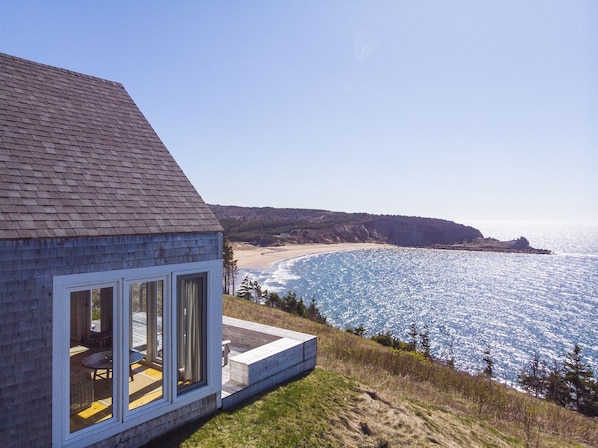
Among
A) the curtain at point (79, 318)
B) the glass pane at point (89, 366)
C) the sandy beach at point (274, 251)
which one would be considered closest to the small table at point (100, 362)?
the glass pane at point (89, 366)

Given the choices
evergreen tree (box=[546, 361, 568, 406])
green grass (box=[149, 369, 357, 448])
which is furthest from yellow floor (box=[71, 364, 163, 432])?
evergreen tree (box=[546, 361, 568, 406])

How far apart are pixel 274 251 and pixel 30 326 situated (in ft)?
263

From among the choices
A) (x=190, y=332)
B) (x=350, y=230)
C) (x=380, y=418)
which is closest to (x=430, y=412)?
(x=380, y=418)

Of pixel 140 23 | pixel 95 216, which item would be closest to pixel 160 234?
pixel 95 216

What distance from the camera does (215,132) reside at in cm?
2477

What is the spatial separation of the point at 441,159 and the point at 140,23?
115 feet

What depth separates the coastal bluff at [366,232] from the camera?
99562mm

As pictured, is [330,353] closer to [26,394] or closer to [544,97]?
[26,394]

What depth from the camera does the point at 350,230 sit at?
361 feet

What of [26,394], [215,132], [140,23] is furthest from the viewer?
[215,132]

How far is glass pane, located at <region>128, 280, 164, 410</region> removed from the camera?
6141 millimetres

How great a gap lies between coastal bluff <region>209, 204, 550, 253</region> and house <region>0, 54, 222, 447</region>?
8577cm

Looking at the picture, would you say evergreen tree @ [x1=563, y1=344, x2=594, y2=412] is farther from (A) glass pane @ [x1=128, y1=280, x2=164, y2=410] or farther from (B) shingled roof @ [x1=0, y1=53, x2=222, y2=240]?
(B) shingled roof @ [x1=0, y1=53, x2=222, y2=240]

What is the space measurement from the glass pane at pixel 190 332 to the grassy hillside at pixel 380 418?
0.72 meters
